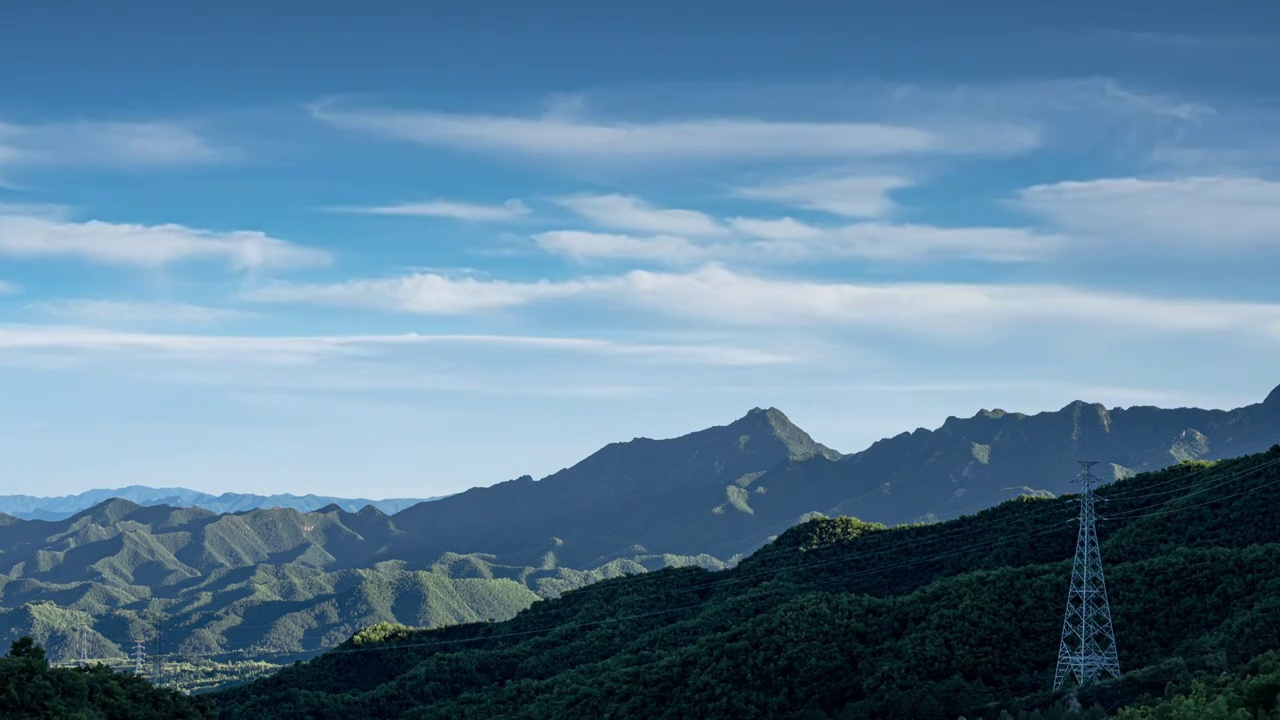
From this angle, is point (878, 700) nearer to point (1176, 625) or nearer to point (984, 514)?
point (1176, 625)

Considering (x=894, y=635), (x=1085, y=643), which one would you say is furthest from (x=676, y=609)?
(x=1085, y=643)

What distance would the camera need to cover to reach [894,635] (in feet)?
322

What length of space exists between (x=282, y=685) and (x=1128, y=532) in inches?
3197

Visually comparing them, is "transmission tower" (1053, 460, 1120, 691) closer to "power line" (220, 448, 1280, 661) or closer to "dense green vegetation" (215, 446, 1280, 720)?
"dense green vegetation" (215, 446, 1280, 720)

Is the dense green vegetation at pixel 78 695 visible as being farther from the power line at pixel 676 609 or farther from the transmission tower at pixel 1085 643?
the power line at pixel 676 609

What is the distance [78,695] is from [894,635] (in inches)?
2335

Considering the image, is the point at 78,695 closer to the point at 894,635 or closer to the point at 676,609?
the point at 894,635

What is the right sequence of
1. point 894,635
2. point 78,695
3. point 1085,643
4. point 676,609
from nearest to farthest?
point 78,695 < point 1085,643 < point 894,635 < point 676,609

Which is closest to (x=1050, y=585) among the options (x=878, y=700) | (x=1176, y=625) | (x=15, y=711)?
(x=1176, y=625)

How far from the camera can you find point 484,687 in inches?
4956

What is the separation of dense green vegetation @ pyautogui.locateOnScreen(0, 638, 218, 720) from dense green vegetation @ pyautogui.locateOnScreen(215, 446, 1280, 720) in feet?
129

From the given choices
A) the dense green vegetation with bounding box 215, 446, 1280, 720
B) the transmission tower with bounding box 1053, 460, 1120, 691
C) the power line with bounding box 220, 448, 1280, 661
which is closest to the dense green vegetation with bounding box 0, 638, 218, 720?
the dense green vegetation with bounding box 215, 446, 1280, 720

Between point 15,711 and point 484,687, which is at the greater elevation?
point 15,711

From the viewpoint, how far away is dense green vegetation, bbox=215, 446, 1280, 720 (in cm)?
8012
